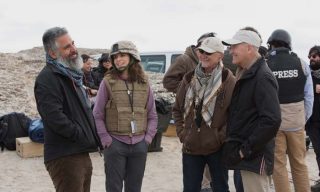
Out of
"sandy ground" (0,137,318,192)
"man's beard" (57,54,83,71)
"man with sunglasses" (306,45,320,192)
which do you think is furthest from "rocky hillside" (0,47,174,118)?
"man's beard" (57,54,83,71)

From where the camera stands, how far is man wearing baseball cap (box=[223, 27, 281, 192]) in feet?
11.7

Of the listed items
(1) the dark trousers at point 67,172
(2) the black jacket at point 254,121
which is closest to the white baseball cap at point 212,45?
(2) the black jacket at point 254,121

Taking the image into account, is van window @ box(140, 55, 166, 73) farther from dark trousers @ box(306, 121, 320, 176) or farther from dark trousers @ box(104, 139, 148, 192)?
dark trousers @ box(104, 139, 148, 192)

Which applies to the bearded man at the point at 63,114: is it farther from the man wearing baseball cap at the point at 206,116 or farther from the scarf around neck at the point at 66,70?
the man wearing baseball cap at the point at 206,116

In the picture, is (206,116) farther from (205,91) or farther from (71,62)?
(71,62)

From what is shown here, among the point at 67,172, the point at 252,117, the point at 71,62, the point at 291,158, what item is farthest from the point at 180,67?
the point at 67,172

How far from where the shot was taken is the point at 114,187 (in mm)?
4301

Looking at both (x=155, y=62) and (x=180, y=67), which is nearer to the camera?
(x=180, y=67)

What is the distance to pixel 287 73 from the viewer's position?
5152 millimetres

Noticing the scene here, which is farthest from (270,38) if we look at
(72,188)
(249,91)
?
(72,188)

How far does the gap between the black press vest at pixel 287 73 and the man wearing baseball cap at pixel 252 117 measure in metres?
1.48

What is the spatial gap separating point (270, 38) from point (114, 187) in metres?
2.53

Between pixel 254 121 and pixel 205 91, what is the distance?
71cm

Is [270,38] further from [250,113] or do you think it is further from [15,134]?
[15,134]
